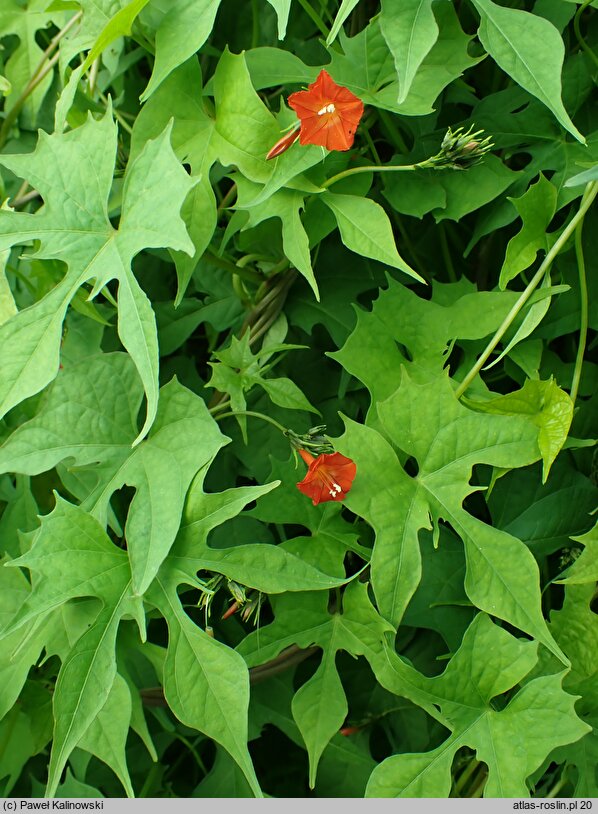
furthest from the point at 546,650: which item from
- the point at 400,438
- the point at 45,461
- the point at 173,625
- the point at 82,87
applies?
the point at 82,87

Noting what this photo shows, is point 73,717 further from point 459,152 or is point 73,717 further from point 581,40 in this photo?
point 581,40

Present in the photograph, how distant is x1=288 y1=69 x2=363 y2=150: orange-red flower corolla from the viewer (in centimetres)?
69

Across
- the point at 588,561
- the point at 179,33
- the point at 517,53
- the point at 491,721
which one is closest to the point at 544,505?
the point at 588,561

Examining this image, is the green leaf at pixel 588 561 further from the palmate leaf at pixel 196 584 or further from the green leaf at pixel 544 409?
the palmate leaf at pixel 196 584

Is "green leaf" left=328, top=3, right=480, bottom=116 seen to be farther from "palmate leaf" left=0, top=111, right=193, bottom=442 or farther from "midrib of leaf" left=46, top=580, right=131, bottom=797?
"midrib of leaf" left=46, top=580, right=131, bottom=797

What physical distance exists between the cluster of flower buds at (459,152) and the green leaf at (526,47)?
3.0 inches

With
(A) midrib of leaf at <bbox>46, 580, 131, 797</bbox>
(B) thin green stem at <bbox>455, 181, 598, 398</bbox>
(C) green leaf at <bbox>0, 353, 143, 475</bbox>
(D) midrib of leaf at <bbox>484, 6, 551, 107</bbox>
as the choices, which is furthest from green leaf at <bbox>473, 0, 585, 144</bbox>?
(A) midrib of leaf at <bbox>46, 580, 131, 797</bbox>

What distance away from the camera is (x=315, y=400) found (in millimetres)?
946

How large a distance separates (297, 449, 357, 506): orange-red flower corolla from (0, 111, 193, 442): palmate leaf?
6.4 inches

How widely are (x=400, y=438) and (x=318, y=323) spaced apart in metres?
0.25

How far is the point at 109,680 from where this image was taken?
0.69m

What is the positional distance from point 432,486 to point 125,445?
0.31m
